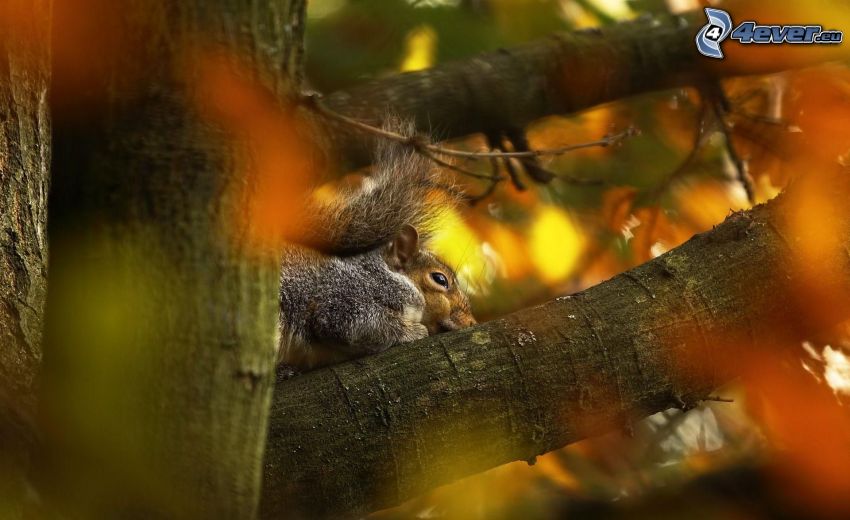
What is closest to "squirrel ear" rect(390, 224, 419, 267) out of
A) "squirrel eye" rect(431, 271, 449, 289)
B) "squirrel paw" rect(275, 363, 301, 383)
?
"squirrel eye" rect(431, 271, 449, 289)

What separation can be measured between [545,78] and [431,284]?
0.87m

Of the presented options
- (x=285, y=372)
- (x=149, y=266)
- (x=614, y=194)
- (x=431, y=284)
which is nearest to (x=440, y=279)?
(x=431, y=284)

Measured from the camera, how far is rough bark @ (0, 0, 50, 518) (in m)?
1.89

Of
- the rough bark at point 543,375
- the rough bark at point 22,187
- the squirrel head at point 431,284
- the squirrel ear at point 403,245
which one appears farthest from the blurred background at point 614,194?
the rough bark at point 22,187

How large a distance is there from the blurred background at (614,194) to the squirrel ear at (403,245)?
319 millimetres

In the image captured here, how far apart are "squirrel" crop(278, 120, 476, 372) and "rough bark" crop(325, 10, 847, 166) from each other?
0.58 ft

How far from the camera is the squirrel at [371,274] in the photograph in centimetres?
317

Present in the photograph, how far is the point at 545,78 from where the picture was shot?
3.61 m

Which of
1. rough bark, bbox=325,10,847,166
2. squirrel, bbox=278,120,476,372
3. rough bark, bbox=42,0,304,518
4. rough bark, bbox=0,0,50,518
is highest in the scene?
rough bark, bbox=325,10,847,166

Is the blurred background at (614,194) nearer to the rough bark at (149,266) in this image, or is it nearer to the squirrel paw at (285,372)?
the squirrel paw at (285,372)

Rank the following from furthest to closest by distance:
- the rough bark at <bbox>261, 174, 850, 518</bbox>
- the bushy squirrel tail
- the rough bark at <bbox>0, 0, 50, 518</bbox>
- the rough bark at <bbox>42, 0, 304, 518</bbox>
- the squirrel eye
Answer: the squirrel eye
the bushy squirrel tail
the rough bark at <bbox>261, 174, 850, 518</bbox>
the rough bark at <bbox>0, 0, 50, 518</bbox>
the rough bark at <bbox>42, 0, 304, 518</bbox>

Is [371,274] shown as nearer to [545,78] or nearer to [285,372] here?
[285,372]

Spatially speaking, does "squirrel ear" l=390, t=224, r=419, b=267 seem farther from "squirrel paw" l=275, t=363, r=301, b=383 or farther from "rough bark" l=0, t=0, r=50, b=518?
"rough bark" l=0, t=0, r=50, b=518

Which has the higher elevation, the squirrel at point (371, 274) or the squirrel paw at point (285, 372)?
the squirrel at point (371, 274)
